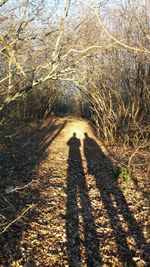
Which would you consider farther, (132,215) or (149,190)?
(149,190)

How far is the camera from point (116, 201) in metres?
7.11

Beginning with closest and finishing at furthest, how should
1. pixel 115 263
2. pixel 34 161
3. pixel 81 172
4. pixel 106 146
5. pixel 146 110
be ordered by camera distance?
1. pixel 115 263
2. pixel 81 172
3. pixel 34 161
4. pixel 146 110
5. pixel 106 146

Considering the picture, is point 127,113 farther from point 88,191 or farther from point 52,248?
point 52,248

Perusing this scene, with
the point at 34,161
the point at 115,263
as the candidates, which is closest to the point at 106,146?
the point at 34,161

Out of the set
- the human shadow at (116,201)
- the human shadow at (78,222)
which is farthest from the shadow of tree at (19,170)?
the human shadow at (116,201)

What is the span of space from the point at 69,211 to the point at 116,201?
1055 millimetres

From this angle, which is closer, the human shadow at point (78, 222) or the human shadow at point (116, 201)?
the human shadow at point (78, 222)

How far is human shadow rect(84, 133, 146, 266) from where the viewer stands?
17.7 ft

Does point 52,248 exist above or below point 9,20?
below

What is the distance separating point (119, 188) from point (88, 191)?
2.28 ft

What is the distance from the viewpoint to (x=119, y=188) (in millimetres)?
7871

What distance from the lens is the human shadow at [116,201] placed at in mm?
5391

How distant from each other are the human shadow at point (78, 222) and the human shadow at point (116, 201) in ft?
0.97

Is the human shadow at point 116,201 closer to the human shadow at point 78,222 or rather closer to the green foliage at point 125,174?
the green foliage at point 125,174
